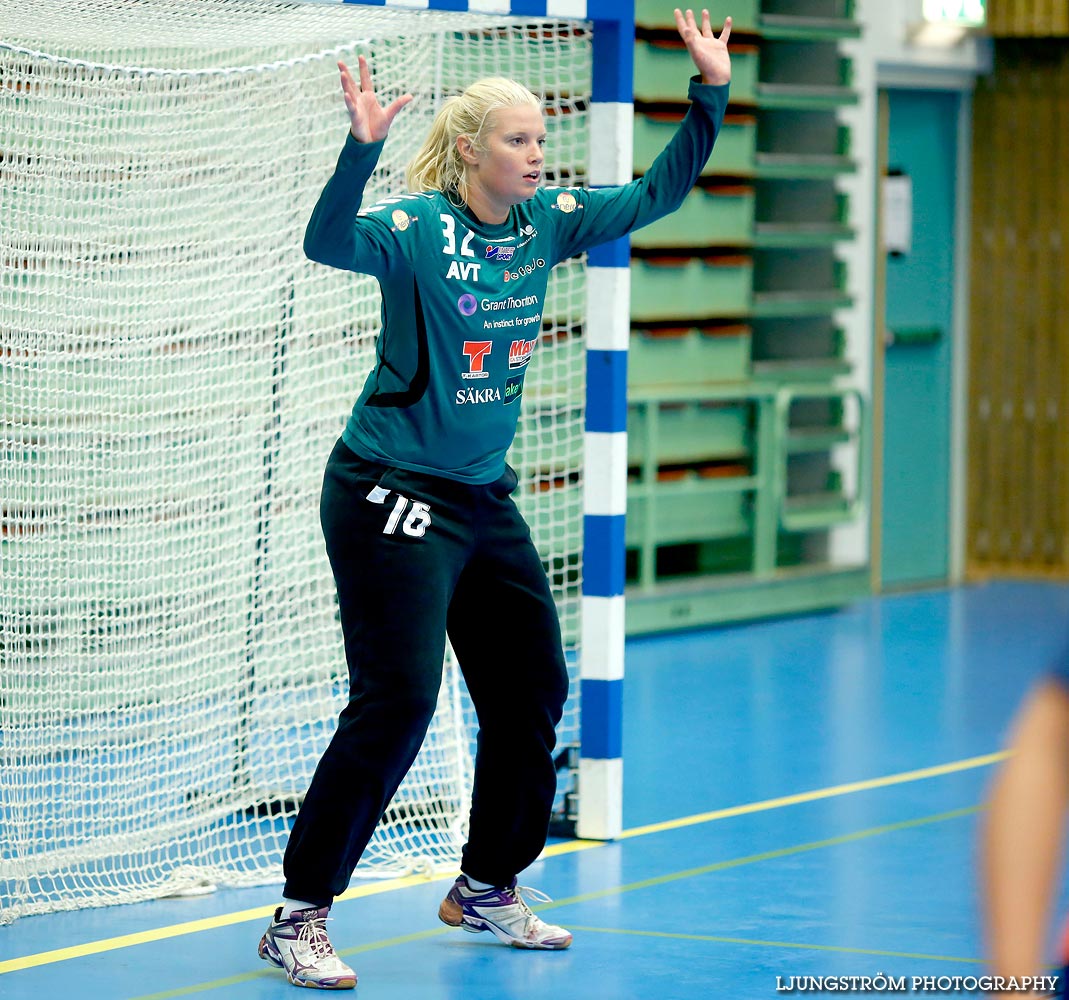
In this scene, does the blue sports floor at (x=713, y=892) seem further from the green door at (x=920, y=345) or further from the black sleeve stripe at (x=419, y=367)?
the green door at (x=920, y=345)

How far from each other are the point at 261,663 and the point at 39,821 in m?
0.75

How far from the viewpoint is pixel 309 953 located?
3.85 metres

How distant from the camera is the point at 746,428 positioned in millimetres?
9773

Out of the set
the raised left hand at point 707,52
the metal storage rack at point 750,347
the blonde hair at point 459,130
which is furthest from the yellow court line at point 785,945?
the metal storage rack at point 750,347

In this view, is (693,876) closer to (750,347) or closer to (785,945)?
(785,945)

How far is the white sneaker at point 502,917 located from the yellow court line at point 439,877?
468 millimetres

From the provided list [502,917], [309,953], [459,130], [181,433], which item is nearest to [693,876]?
[502,917]

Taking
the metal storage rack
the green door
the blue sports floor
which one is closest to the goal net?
the blue sports floor

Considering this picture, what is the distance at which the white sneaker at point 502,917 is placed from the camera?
164 inches

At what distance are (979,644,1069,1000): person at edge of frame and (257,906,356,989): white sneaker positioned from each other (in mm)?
2446

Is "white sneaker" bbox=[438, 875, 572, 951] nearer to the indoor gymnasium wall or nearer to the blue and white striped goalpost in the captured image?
the blue and white striped goalpost

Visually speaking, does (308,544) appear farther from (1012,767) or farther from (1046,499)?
Result: (1046,499)

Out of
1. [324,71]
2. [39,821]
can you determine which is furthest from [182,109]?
[39,821]

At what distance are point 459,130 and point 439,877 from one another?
1.87m
